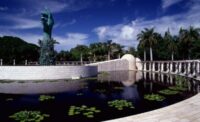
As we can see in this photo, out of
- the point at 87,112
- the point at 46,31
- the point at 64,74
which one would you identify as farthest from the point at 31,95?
the point at 46,31

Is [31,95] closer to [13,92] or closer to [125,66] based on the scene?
[13,92]

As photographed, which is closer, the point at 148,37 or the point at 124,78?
the point at 124,78

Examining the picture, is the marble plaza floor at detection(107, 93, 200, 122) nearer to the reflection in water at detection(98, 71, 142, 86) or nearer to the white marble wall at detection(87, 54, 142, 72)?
the reflection in water at detection(98, 71, 142, 86)

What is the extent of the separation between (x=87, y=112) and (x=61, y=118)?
1.18 meters

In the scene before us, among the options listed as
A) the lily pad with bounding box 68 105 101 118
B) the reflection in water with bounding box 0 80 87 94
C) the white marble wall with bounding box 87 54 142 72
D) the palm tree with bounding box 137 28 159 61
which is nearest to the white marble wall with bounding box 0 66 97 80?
the reflection in water with bounding box 0 80 87 94

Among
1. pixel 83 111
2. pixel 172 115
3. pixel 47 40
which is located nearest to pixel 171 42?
pixel 47 40

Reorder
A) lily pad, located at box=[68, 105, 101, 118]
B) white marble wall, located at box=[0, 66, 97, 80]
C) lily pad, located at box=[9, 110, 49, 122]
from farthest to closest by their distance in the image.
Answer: white marble wall, located at box=[0, 66, 97, 80], lily pad, located at box=[68, 105, 101, 118], lily pad, located at box=[9, 110, 49, 122]

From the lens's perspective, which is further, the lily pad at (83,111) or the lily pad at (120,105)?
the lily pad at (120,105)

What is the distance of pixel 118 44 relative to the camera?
62.6 meters

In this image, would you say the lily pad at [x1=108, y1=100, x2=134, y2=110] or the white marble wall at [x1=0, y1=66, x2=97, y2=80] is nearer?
the lily pad at [x1=108, y1=100, x2=134, y2=110]

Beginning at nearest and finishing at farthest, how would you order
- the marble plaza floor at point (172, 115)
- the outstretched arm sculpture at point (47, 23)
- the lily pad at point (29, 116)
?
the marble plaza floor at point (172, 115), the lily pad at point (29, 116), the outstretched arm sculpture at point (47, 23)

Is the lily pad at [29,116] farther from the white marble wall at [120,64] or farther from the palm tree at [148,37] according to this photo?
the palm tree at [148,37]

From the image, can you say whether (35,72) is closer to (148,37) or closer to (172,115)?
(172,115)

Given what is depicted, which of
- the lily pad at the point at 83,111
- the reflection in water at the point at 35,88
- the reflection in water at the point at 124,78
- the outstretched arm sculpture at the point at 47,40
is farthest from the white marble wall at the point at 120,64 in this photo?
the lily pad at the point at 83,111
